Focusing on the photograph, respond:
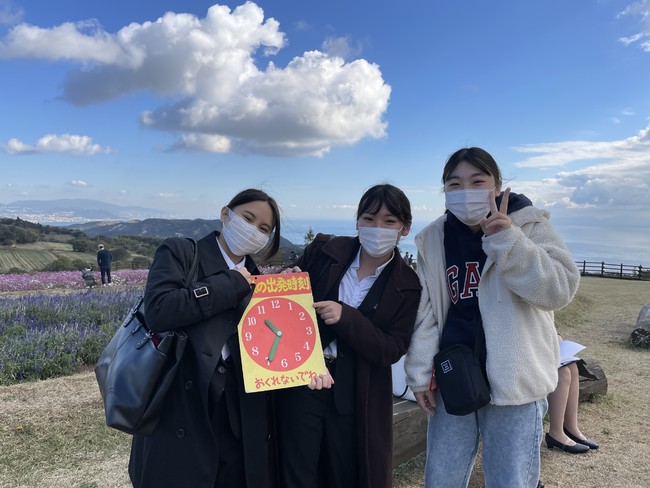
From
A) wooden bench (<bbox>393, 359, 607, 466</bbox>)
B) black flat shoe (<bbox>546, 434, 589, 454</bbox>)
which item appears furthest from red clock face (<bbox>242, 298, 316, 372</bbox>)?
black flat shoe (<bbox>546, 434, 589, 454</bbox>)

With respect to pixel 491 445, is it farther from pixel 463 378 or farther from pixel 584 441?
pixel 584 441

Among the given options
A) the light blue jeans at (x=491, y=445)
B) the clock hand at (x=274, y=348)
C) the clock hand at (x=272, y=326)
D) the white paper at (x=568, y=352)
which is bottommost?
the white paper at (x=568, y=352)

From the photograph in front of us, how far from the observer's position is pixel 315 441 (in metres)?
2.29

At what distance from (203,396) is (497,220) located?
1.52m

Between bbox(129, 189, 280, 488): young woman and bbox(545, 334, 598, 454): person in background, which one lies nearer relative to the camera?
bbox(129, 189, 280, 488): young woman

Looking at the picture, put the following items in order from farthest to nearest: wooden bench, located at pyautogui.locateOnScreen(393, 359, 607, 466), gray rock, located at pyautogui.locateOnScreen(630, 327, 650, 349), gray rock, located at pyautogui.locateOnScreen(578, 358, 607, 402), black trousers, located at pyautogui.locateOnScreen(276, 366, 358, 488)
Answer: gray rock, located at pyautogui.locateOnScreen(630, 327, 650, 349) < gray rock, located at pyautogui.locateOnScreen(578, 358, 607, 402) < wooden bench, located at pyautogui.locateOnScreen(393, 359, 607, 466) < black trousers, located at pyautogui.locateOnScreen(276, 366, 358, 488)

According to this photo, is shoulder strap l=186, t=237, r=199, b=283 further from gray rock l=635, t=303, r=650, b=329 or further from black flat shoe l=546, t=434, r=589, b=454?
gray rock l=635, t=303, r=650, b=329

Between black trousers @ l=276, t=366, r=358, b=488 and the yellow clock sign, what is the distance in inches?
7.8

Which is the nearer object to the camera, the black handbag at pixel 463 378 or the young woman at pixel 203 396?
the young woman at pixel 203 396

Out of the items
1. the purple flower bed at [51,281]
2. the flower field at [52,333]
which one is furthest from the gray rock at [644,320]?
the purple flower bed at [51,281]

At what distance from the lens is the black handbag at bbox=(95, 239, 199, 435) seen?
76.7 inches

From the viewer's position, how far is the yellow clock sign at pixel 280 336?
215cm

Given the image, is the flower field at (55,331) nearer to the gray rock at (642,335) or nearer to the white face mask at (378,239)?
the white face mask at (378,239)

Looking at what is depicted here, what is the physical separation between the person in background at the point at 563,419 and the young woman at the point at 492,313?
2.79 metres
